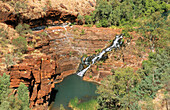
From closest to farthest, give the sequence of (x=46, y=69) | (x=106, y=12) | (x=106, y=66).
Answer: (x=46, y=69) < (x=106, y=66) < (x=106, y=12)

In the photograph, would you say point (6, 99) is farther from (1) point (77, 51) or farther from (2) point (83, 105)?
(1) point (77, 51)

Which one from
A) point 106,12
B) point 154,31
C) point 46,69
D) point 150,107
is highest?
point 106,12

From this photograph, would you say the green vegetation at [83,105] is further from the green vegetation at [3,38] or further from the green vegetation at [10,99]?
the green vegetation at [3,38]

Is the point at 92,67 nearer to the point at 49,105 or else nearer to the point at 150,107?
the point at 49,105

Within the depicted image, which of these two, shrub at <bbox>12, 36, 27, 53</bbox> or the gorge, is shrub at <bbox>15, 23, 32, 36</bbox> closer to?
the gorge

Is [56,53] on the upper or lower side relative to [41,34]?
lower

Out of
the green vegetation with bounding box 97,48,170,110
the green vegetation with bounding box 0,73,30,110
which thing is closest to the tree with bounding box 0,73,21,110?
the green vegetation with bounding box 0,73,30,110

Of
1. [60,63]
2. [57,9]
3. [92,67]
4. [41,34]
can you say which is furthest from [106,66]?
[57,9]

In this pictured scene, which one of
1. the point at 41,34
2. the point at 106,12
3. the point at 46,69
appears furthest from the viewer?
the point at 106,12
